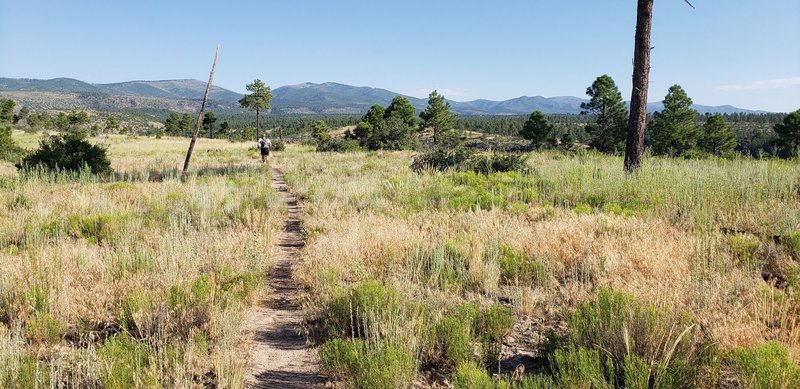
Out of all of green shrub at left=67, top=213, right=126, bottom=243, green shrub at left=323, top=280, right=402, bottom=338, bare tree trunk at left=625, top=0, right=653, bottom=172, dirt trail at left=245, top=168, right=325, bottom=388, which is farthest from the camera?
bare tree trunk at left=625, top=0, right=653, bottom=172

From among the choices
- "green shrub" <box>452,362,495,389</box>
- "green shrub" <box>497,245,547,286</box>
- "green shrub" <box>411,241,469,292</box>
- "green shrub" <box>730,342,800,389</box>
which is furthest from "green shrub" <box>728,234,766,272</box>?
"green shrub" <box>452,362,495,389</box>

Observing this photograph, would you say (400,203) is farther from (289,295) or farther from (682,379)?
(682,379)

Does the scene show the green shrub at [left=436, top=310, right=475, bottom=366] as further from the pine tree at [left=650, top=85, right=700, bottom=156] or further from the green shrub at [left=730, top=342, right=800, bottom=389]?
the pine tree at [left=650, top=85, right=700, bottom=156]

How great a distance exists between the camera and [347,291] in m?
4.05

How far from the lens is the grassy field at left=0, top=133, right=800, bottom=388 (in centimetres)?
272

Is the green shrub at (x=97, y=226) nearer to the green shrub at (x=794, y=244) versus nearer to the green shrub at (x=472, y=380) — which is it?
the green shrub at (x=472, y=380)

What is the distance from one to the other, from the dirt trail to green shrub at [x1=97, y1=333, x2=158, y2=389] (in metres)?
0.62

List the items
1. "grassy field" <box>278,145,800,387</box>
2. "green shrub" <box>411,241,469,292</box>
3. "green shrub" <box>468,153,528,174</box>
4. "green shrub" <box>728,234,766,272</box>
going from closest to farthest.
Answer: "grassy field" <box>278,145,800,387</box>, "green shrub" <box>728,234,766,272</box>, "green shrub" <box>411,241,469,292</box>, "green shrub" <box>468,153,528,174</box>

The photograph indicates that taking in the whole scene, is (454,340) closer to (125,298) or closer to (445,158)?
(125,298)

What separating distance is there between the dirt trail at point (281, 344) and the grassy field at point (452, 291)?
17 centimetres

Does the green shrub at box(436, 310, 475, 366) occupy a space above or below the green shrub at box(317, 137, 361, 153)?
below

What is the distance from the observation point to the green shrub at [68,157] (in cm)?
1546

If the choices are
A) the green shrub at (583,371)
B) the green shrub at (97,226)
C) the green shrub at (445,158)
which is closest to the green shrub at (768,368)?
the green shrub at (583,371)

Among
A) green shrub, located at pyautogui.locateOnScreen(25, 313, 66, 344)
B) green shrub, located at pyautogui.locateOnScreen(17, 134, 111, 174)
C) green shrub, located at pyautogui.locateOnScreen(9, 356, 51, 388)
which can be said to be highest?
green shrub, located at pyautogui.locateOnScreen(17, 134, 111, 174)
